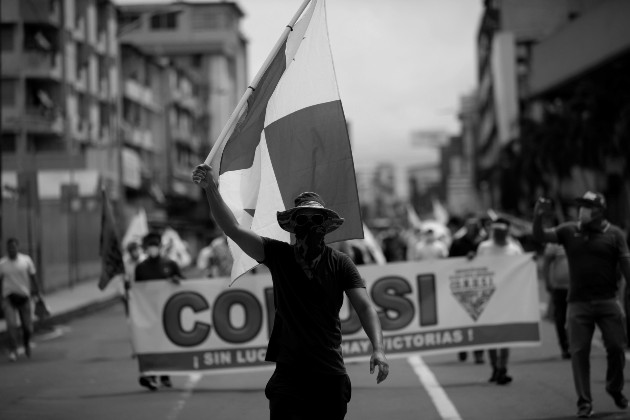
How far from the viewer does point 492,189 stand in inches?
4296

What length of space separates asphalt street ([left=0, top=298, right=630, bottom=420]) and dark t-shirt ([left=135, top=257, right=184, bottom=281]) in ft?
3.97

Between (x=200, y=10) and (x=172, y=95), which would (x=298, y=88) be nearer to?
(x=172, y=95)

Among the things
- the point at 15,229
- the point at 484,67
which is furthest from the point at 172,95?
the point at 15,229

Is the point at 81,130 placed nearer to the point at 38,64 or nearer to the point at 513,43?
the point at 38,64

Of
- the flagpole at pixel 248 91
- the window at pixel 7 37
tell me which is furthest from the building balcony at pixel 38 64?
the flagpole at pixel 248 91

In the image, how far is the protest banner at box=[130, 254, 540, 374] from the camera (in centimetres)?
1375

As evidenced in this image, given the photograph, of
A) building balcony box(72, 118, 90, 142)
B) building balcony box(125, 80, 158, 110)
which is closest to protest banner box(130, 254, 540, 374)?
building balcony box(72, 118, 90, 142)

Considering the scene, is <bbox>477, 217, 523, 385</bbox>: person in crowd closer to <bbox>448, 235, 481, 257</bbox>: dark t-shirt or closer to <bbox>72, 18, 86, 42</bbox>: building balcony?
<bbox>448, 235, 481, 257</bbox>: dark t-shirt

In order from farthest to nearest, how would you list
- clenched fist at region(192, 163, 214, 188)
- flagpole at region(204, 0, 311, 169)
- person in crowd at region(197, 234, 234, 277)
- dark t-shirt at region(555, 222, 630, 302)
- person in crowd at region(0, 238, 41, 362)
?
1. person in crowd at region(197, 234, 234, 277)
2. person in crowd at region(0, 238, 41, 362)
3. dark t-shirt at region(555, 222, 630, 302)
4. flagpole at region(204, 0, 311, 169)
5. clenched fist at region(192, 163, 214, 188)

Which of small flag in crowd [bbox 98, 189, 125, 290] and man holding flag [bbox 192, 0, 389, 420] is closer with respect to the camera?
man holding flag [bbox 192, 0, 389, 420]

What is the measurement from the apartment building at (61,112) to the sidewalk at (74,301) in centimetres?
64

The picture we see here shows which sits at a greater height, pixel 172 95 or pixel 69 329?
pixel 172 95

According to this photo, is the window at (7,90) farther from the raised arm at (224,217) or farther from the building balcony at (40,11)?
the raised arm at (224,217)

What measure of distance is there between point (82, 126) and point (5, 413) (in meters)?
51.9
